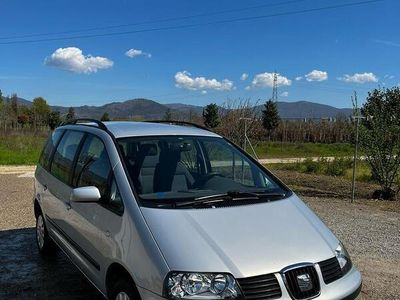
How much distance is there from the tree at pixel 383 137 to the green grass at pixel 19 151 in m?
14.7

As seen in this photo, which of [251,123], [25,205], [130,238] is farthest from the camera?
[251,123]

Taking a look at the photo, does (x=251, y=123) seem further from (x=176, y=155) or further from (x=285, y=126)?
(x=285, y=126)

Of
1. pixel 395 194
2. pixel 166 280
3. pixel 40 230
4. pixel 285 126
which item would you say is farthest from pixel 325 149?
pixel 166 280

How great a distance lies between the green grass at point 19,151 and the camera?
70.4ft

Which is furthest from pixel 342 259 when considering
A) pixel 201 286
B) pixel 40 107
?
pixel 40 107

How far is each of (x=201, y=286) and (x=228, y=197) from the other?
100 centimetres

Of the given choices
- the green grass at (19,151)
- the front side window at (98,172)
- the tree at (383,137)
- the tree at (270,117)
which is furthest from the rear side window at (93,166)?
the tree at (270,117)

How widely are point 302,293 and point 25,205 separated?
27.6ft

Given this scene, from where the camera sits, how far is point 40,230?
243 inches

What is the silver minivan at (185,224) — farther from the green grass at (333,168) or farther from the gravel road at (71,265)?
the green grass at (333,168)

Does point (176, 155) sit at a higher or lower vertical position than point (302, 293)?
higher

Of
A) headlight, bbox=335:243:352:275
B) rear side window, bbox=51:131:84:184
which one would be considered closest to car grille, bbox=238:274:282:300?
Result: headlight, bbox=335:243:352:275

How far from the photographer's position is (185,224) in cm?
332

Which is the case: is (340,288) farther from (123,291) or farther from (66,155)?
(66,155)
